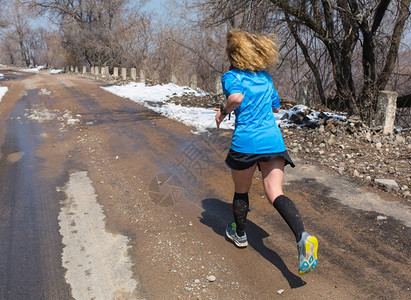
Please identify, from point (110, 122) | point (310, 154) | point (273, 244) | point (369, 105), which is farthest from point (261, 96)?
point (110, 122)

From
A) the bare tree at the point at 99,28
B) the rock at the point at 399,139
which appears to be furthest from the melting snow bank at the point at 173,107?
the bare tree at the point at 99,28

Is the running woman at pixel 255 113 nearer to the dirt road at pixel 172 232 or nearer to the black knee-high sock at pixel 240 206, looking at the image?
the black knee-high sock at pixel 240 206

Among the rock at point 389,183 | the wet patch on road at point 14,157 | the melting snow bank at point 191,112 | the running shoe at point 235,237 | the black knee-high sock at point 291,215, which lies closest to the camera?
the black knee-high sock at point 291,215

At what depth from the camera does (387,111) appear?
21.8ft

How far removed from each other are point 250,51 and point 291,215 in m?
1.29

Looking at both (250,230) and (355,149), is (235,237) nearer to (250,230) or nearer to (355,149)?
(250,230)

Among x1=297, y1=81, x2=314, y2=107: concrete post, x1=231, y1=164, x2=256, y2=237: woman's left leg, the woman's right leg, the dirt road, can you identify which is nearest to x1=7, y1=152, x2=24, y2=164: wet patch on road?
the dirt road

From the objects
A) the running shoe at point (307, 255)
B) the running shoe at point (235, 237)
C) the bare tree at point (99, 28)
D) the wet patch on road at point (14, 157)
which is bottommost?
the wet patch on road at point (14, 157)

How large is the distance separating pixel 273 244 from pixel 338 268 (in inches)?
23.7

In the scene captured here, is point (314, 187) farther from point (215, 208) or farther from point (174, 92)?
point (174, 92)

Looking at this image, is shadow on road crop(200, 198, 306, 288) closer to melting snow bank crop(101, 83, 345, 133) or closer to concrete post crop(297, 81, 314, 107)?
melting snow bank crop(101, 83, 345, 133)

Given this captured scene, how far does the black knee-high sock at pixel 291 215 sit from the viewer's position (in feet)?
8.09

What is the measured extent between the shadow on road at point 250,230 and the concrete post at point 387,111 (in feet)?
14.3

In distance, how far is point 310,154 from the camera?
19.6 feet
